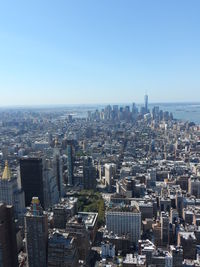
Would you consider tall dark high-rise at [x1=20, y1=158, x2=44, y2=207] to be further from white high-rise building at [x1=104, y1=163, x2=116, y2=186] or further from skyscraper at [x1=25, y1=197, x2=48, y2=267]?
skyscraper at [x1=25, y1=197, x2=48, y2=267]

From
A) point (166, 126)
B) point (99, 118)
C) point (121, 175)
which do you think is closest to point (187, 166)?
point (121, 175)

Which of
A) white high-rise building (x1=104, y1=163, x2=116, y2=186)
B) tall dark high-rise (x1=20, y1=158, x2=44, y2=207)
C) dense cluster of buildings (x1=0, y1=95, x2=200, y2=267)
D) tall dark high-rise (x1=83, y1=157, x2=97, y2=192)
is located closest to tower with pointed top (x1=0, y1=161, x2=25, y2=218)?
dense cluster of buildings (x1=0, y1=95, x2=200, y2=267)

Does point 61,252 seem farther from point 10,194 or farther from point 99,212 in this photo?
point 99,212

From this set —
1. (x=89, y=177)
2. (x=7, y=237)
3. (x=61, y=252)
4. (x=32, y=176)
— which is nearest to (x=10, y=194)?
(x=32, y=176)

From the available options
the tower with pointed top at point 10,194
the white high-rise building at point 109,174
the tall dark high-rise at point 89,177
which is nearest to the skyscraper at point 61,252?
the tower with pointed top at point 10,194

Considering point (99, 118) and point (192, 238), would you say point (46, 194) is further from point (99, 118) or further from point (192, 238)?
point (99, 118)
